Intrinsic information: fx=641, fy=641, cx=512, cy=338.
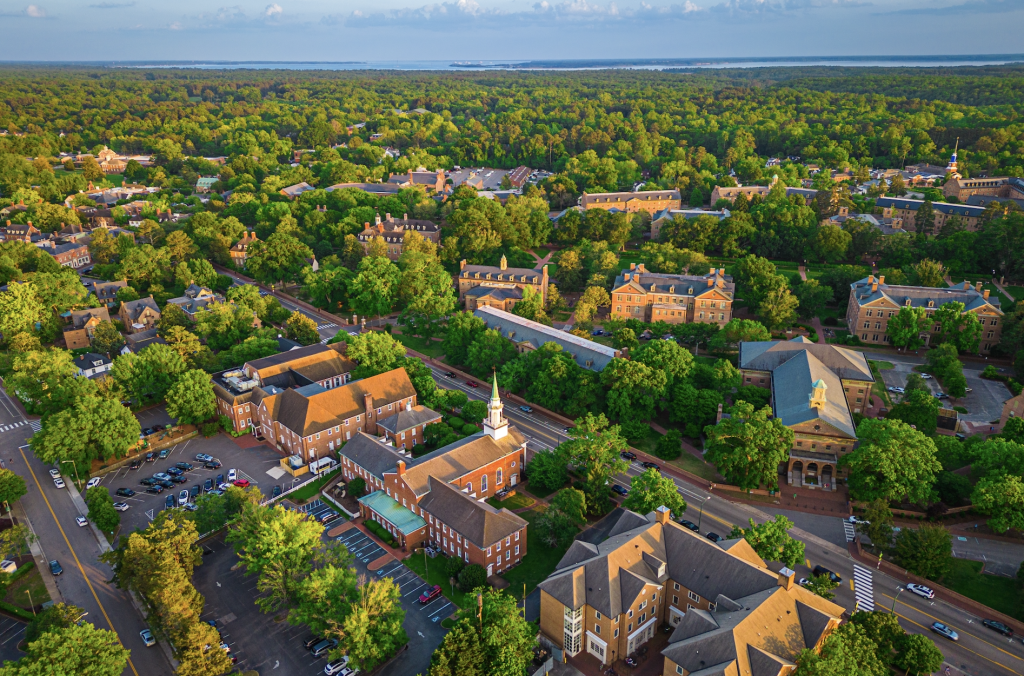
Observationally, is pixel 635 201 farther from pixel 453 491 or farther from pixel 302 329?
pixel 453 491

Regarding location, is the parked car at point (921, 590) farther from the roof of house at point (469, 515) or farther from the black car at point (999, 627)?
the roof of house at point (469, 515)

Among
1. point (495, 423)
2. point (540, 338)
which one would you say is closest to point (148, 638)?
point (495, 423)

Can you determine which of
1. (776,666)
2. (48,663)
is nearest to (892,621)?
(776,666)

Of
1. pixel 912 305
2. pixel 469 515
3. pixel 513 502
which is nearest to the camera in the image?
pixel 469 515

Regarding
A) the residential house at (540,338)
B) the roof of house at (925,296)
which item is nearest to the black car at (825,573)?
the residential house at (540,338)

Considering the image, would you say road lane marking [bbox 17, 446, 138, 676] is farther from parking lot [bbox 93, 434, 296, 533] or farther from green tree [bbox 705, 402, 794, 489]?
green tree [bbox 705, 402, 794, 489]

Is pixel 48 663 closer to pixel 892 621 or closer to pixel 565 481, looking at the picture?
pixel 565 481

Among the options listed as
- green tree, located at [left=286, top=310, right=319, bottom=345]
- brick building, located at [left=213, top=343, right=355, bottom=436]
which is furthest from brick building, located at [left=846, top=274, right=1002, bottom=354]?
green tree, located at [left=286, top=310, right=319, bottom=345]
